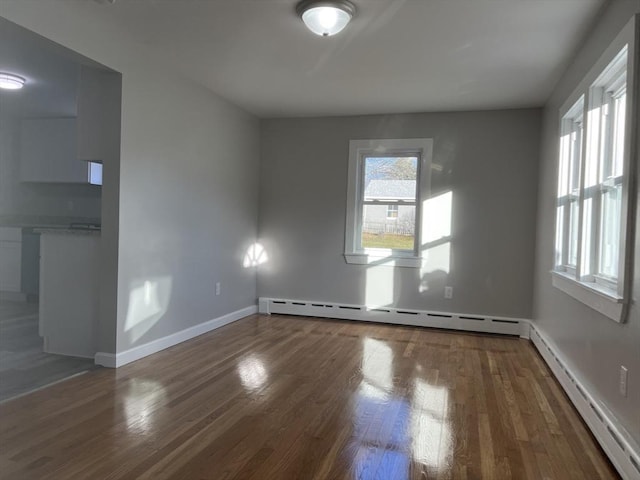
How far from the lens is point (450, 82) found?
392 cm

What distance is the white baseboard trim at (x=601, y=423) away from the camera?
6.22 ft

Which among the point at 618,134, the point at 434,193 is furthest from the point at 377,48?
the point at 434,193

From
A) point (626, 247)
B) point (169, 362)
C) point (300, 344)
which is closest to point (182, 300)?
point (169, 362)

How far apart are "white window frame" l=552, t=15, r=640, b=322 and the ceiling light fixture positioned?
461cm

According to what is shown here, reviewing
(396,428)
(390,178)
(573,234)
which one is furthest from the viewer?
(390,178)

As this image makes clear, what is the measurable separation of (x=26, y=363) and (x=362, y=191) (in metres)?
3.57

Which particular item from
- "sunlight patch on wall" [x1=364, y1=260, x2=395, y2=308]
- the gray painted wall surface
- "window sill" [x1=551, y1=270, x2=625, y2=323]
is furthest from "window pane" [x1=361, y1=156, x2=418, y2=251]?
"window sill" [x1=551, y1=270, x2=625, y2=323]

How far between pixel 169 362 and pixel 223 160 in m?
2.14

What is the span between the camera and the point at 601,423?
2271mm

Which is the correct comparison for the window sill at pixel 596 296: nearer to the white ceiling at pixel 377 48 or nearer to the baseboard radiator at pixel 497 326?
the baseboard radiator at pixel 497 326

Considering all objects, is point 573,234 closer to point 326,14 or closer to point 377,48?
point 377,48

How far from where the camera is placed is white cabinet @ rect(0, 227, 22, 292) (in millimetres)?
5754

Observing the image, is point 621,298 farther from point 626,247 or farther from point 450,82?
point 450,82

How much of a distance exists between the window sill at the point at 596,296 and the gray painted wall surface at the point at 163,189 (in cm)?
301
